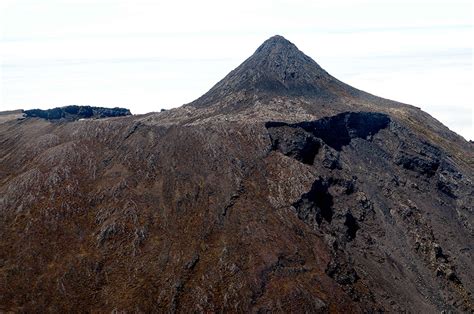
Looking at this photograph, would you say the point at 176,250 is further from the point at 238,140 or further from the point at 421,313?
the point at 421,313

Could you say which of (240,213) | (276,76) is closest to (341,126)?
(276,76)

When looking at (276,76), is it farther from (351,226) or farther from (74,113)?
(74,113)

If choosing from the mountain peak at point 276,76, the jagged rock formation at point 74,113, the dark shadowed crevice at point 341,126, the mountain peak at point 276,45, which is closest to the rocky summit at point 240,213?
the dark shadowed crevice at point 341,126

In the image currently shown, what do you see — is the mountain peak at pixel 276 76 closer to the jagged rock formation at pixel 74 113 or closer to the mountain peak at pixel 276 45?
the mountain peak at pixel 276 45

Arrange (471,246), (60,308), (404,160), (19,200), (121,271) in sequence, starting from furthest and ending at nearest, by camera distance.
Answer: (404,160) → (471,246) → (19,200) → (121,271) → (60,308)

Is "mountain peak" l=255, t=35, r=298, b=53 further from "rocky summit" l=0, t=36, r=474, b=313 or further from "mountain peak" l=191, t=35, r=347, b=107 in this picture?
"rocky summit" l=0, t=36, r=474, b=313

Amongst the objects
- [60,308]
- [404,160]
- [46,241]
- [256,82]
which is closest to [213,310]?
[60,308]
